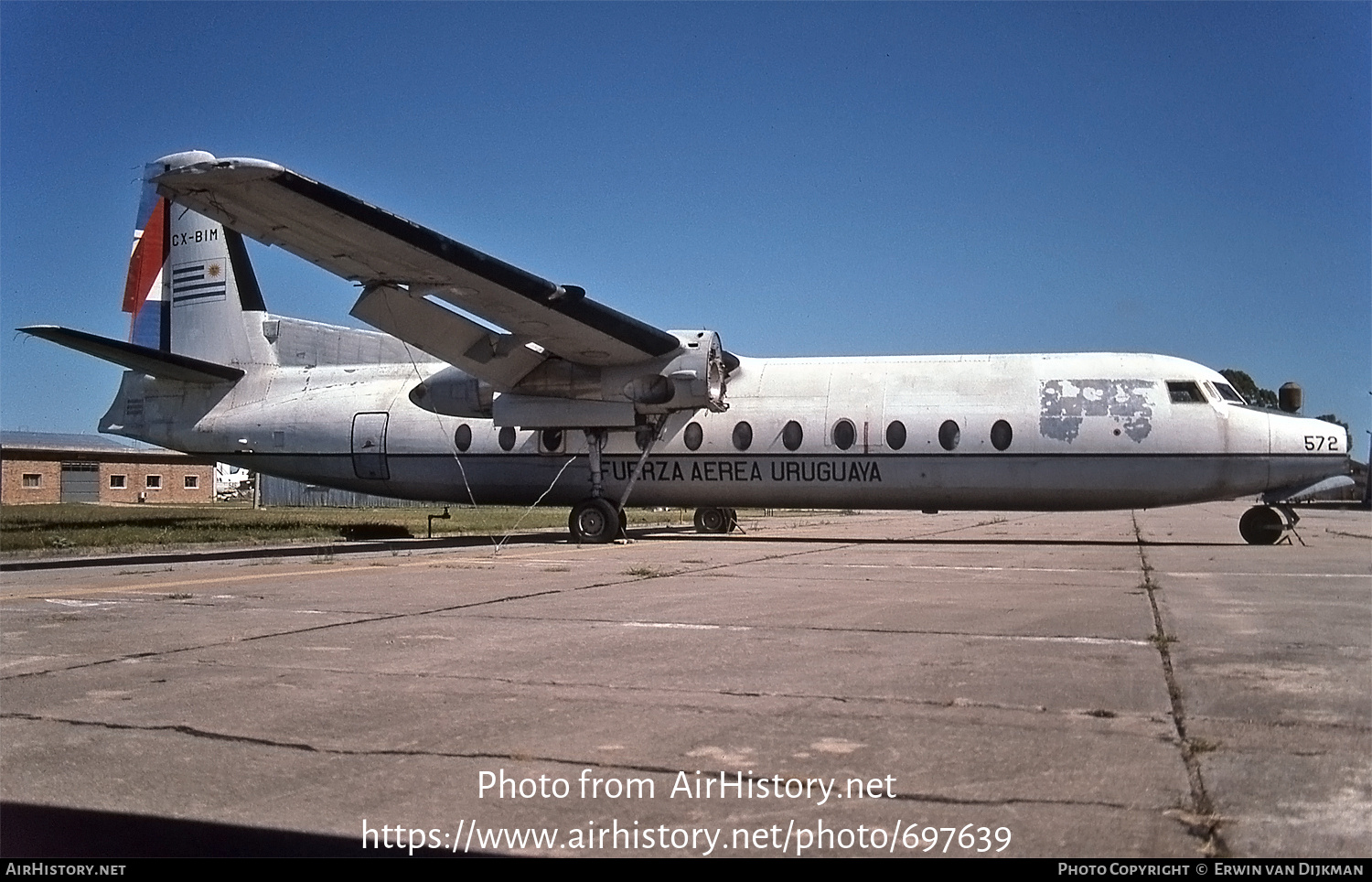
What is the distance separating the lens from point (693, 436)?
17.8 meters

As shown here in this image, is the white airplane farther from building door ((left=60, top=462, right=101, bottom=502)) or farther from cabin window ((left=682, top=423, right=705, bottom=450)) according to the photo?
building door ((left=60, top=462, right=101, bottom=502))

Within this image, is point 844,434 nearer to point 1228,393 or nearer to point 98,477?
point 1228,393

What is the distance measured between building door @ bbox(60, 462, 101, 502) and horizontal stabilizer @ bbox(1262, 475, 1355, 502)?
55.2 metres

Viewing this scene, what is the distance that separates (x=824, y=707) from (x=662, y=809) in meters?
1.48

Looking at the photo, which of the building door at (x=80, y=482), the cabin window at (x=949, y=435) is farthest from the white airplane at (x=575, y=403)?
the building door at (x=80, y=482)

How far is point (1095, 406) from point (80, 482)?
54.8m

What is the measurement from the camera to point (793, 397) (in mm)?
17641

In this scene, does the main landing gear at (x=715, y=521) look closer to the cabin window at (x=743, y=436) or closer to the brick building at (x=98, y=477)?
the cabin window at (x=743, y=436)

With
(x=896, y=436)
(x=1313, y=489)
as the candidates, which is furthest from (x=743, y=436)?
(x=1313, y=489)

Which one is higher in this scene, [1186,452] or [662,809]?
[1186,452]

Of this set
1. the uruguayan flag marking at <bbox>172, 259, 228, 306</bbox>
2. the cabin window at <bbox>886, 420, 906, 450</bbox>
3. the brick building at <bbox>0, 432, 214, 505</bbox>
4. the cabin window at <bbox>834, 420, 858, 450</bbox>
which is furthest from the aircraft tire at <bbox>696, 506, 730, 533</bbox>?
the brick building at <bbox>0, 432, 214, 505</bbox>

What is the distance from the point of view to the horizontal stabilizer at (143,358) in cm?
1645
